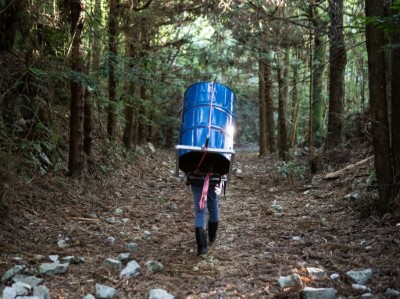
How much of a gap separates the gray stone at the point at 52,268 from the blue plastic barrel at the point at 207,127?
1.77 m

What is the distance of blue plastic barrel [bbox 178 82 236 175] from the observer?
504 centimetres

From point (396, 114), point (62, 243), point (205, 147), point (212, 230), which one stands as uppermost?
point (396, 114)

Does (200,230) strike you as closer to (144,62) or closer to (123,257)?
(123,257)

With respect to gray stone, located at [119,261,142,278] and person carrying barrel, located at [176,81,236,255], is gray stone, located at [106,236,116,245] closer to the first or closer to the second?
gray stone, located at [119,261,142,278]

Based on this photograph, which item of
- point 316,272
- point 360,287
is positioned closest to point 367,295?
point 360,287

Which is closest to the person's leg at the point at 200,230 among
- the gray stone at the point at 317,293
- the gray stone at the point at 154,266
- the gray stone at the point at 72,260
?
the gray stone at the point at 154,266

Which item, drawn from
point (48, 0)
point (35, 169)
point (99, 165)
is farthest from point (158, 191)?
point (48, 0)

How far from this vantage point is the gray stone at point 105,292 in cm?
379

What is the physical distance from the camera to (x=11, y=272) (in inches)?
159

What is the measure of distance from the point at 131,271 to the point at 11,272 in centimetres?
115

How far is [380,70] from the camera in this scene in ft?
18.0

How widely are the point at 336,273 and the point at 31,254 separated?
10.9ft

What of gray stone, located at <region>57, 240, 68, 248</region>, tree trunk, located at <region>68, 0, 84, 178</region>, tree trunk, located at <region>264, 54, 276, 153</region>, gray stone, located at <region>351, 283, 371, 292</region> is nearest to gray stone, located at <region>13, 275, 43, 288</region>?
gray stone, located at <region>57, 240, 68, 248</region>

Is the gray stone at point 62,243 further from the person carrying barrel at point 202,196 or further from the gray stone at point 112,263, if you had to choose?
the person carrying barrel at point 202,196
